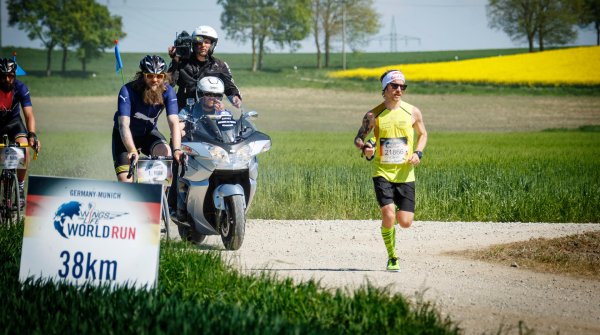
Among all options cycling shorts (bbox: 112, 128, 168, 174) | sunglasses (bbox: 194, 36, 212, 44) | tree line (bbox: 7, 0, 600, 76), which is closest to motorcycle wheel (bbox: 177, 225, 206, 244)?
cycling shorts (bbox: 112, 128, 168, 174)

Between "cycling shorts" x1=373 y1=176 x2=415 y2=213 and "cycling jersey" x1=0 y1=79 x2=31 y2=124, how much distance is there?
5.01 metres

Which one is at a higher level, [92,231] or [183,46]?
[183,46]

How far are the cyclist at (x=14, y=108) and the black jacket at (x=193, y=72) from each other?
6.15 feet

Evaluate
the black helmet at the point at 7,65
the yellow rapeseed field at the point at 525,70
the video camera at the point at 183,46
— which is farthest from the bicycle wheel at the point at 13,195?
the yellow rapeseed field at the point at 525,70

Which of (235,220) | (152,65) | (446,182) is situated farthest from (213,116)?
(446,182)

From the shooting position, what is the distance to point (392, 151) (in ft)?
32.1

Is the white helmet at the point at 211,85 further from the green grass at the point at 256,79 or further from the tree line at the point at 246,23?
the tree line at the point at 246,23

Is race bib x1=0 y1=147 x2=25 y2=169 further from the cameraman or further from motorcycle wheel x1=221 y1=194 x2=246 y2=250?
motorcycle wheel x1=221 y1=194 x2=246 y2=250

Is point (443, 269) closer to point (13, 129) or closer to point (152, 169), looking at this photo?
point (152, 169)

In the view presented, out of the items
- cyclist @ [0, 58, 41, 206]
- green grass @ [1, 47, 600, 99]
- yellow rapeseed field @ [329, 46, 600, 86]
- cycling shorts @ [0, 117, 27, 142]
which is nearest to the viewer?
cyclist @ [0, 58, 41, 206]

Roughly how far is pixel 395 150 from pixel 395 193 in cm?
46

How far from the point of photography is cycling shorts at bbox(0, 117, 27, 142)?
1269 centimetres

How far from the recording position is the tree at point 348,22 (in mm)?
91250

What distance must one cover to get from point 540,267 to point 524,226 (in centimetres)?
302
